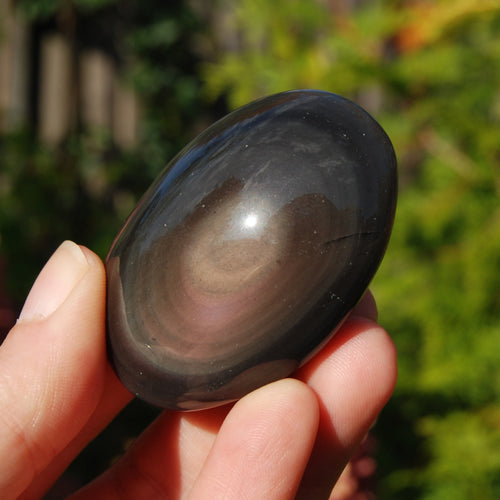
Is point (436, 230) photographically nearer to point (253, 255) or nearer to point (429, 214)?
point (429, 214)

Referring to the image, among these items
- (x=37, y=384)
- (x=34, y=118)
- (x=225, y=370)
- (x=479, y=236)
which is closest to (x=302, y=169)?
(x=225, y=370)

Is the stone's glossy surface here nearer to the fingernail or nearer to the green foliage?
the fingernail

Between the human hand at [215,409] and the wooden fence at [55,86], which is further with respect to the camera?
the wooden fence at [55,86]

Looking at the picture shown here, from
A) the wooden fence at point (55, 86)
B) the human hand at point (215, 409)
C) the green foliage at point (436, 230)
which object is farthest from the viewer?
the wooden fence at point (55, 86)

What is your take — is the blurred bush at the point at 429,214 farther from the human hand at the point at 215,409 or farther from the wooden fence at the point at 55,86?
the wooden fence at the point at 55,86

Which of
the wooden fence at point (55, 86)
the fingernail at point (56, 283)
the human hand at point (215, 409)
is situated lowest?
the wooden fence at point (55, 86)

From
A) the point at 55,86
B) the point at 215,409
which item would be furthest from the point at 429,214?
the point at 55,86

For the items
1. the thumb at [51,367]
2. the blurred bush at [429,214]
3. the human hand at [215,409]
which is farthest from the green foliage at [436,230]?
the thumb at [51,367]

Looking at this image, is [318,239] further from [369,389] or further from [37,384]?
[37,384]
